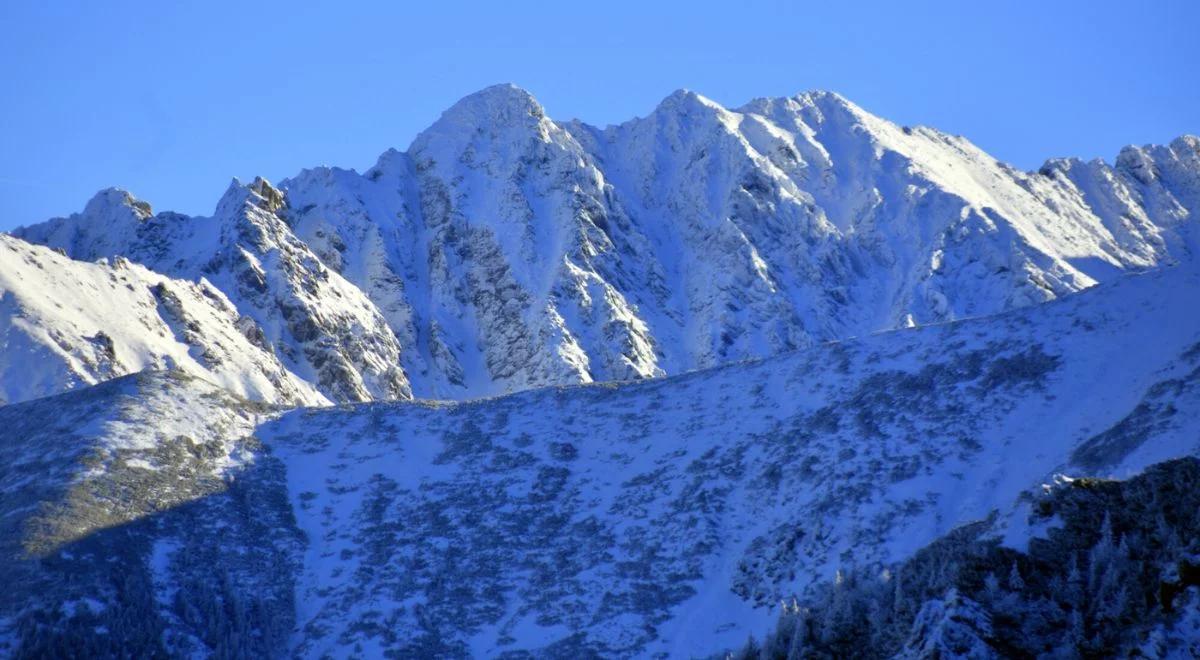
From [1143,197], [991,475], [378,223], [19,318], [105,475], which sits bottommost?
[991,475]

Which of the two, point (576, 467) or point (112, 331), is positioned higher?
point (112, 331)

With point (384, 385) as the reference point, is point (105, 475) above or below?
below

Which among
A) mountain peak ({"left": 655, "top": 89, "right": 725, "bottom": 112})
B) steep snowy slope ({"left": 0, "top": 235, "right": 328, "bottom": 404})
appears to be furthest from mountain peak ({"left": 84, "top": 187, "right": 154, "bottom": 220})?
mountain peak ({"left": 655, "top": 89, "right": 725, "bottom": 112})

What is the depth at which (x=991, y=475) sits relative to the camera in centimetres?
4959

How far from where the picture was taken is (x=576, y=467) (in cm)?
5925

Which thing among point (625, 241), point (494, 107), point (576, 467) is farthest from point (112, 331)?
point (494, 107)

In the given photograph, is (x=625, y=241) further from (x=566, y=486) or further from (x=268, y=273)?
(x=566, y=486)

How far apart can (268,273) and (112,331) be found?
30.0 meters

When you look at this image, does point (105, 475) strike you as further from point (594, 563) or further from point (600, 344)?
point (600, 344)

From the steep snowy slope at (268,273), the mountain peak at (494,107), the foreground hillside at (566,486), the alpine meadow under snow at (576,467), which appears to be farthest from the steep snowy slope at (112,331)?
the mountain peak at (494,107)

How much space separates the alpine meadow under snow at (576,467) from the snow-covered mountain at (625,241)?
77 cm

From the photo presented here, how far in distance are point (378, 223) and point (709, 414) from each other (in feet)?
307

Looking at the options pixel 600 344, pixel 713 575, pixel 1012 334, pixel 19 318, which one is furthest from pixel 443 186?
pixel 713 575

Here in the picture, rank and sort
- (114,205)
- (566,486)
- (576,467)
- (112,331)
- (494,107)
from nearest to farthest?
(566,486) < (576,467) < (112,331) < (114,205) < (494,107)
